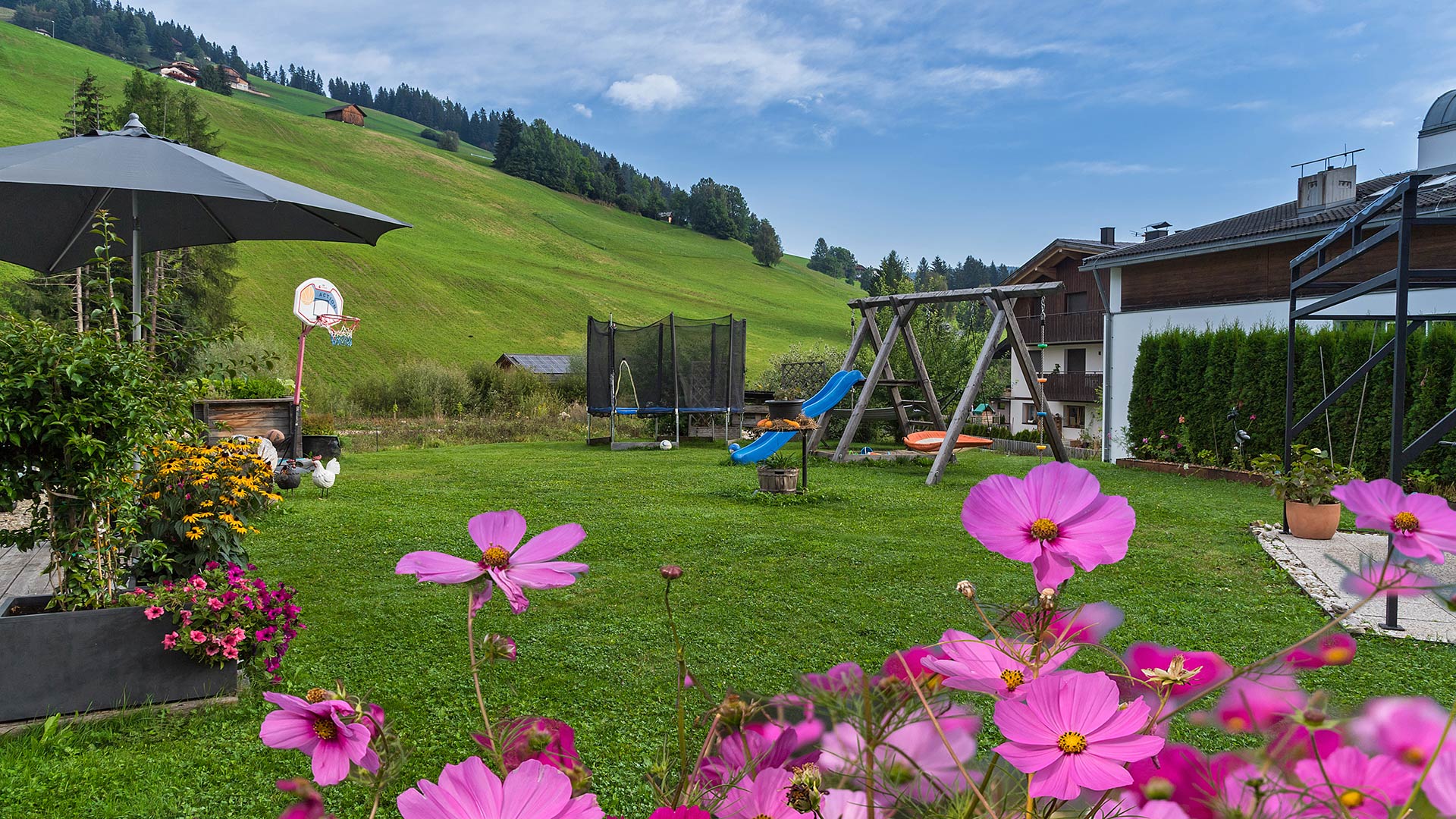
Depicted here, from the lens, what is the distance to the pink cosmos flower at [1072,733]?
0.30 m

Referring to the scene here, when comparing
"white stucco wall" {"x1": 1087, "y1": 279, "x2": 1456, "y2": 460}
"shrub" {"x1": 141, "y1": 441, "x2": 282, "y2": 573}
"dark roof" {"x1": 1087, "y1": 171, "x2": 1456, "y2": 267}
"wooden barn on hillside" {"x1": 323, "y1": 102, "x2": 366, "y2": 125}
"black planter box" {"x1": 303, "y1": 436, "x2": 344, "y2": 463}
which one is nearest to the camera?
"shrub" {"x1": 141, "y1": 441, "x2": 282, "y2": 573}

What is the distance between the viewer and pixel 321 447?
1138 centimetres

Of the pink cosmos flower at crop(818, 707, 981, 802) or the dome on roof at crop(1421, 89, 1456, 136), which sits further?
the dome on roof at crop(1421, 89, 1456, 136)

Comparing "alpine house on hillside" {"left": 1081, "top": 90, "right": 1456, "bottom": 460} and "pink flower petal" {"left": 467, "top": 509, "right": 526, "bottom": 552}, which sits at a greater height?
"alpine house on hillside" {"left": 1081, "top": 90, "right": 1456, "bottom": 460}

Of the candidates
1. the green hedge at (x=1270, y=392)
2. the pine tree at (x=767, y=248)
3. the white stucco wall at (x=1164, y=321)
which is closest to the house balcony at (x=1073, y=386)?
the white stucco wall at (x=1164, y=321)

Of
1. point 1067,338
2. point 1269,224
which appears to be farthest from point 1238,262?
point 1067,338

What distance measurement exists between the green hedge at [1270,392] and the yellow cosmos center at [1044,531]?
846 centimetres

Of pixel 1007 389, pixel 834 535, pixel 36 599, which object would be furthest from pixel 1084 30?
pixel 1007 389

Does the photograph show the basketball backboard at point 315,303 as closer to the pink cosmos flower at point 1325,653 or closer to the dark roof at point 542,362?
the pink cosmos flower at point 1325,653

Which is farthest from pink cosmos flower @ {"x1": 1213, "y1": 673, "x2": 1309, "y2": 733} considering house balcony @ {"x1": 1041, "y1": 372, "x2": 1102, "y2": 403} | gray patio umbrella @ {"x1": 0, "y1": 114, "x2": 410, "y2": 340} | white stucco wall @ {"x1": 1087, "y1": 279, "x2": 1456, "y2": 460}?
house balcony @ {"x1": 1041, "y1": 372, "x2": 1102, "y2": 403}

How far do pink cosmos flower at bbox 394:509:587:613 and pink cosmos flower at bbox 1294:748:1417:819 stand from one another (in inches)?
11.8

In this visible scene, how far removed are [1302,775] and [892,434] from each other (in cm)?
1502

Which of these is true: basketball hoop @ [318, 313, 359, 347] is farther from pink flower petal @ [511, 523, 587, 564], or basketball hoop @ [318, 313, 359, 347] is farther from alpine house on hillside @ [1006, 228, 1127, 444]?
alpine house on hillside @ [1006, 228, 1127, 444]

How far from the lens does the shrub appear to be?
3607 millimetres
